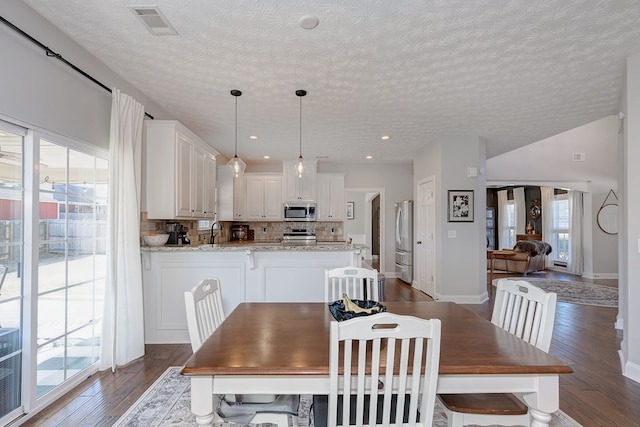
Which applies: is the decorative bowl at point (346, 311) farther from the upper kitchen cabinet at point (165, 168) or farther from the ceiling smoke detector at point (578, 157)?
the ceiling smoke detector at point (578, 157)

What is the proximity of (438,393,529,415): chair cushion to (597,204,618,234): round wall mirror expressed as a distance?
774 centimetres

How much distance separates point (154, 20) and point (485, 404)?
285 centimetres

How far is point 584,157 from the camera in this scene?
7.07 m

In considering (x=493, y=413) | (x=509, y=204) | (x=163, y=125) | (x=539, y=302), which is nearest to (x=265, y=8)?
(x=163, y=125)

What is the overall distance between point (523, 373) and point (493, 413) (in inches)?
12.3

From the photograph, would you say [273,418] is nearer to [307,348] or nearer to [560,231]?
[307,348]

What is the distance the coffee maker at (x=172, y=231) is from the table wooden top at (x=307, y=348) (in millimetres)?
2420

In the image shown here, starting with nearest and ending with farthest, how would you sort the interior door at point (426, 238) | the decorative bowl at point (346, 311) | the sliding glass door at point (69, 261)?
the decorative bowl at point (346, 311) < the sliding glass door at point (69, 261) < the interior door at point (426, 238)

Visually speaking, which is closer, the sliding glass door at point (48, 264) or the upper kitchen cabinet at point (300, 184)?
the sliding glass door at point (48, 264)

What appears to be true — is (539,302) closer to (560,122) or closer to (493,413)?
(493,413)

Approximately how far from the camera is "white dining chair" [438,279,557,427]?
1.41m

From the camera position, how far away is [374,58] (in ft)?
8.82

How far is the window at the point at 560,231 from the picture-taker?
8.52 m

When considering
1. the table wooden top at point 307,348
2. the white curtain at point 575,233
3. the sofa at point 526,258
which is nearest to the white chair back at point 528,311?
the table wooden top at point 307,348
